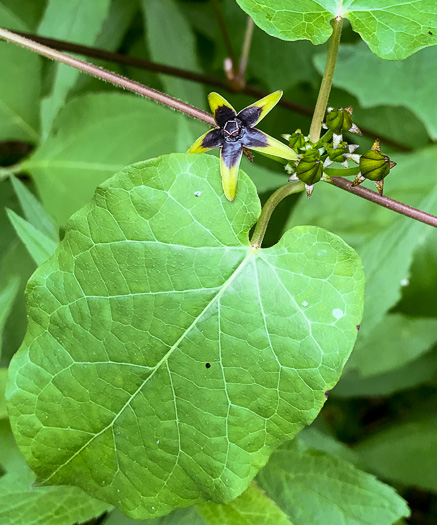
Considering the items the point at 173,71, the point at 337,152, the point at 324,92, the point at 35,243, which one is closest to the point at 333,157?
the point at 337,152

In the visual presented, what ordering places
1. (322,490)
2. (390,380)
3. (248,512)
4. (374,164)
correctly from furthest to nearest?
(390,380) → (322,490) → (248,512) → (374,164)

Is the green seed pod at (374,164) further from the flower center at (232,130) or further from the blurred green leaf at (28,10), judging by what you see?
the blurred green leaf at (28,10)

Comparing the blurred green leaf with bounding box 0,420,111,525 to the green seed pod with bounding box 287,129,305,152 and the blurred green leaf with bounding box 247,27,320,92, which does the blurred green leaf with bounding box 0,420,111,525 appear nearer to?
the green seed pod with bounding box 287,129,305,152

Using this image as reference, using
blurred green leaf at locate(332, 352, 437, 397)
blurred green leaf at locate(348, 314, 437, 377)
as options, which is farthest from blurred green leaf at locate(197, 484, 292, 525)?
blurred green leaf at locate(332, 352, 437, 397)

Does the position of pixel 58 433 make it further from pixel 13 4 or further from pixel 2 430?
pixel 13 4

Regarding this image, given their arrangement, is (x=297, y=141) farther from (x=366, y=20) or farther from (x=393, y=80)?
(x=393, y=80)
